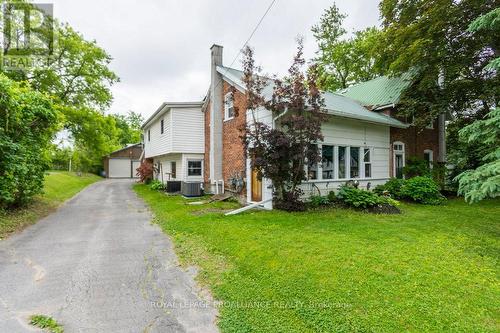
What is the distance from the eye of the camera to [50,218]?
873 cm

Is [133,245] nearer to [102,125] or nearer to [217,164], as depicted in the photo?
[217,164]

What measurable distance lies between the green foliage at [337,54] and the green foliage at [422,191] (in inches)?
642

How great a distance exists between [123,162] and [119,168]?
103 centimetres

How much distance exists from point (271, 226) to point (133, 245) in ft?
11.4

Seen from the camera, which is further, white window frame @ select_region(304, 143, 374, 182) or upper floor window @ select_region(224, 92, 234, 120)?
upper floor window @ select_region(224, 92, 234, 120)

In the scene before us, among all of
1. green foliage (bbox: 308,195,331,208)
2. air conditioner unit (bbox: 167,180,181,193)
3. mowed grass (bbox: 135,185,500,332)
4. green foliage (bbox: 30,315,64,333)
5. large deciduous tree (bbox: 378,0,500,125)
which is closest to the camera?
green foliage (bbox: 30,315,64,333)

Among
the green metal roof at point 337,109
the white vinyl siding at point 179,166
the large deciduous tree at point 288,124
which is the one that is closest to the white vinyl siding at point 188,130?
the white vinyl siding at point 179,166

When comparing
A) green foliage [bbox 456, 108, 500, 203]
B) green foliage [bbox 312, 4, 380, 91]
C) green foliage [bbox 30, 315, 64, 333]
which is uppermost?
green foliage [bbox 312, 4, 380, 91]

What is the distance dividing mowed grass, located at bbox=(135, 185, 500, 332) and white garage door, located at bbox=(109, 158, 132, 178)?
113 feet

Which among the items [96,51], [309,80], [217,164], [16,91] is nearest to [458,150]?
[309,80]

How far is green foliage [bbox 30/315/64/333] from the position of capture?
2.85m

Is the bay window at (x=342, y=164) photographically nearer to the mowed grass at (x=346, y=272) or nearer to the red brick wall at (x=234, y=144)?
the red brick wall at (x=234, y=144)

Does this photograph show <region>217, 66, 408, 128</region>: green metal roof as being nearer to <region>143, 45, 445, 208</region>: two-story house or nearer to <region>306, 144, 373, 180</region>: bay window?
<region>143, 45, 445, 208</region>: two-story house

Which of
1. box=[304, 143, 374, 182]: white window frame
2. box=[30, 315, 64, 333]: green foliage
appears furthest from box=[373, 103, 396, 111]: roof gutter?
box=[30, 315, 64, 333]: green foliage
